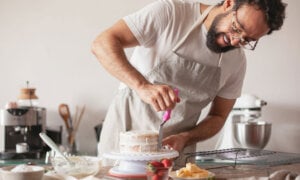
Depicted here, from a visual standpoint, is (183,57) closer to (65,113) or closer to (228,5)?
(228,5)

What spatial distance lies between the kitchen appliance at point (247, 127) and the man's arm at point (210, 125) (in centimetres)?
47

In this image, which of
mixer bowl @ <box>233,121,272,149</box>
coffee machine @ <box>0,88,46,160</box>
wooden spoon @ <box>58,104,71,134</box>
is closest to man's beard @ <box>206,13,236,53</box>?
mixer bowl @ <box>233,121,272,149</box>

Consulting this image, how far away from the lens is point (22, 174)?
1.18 meters

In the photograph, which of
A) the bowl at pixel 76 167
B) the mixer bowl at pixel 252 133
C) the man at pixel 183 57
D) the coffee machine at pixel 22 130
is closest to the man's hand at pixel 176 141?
the man at pixel 183 57

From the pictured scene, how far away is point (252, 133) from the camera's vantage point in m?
2.43

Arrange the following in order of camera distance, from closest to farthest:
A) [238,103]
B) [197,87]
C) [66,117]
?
1. [197,87]
2. [238,103]
3. [66,117]

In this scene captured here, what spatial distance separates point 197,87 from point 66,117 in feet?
4.30

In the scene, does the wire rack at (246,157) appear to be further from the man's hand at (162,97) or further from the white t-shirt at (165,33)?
Result: the white t-shirt at (165,33)

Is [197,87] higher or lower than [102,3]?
lower

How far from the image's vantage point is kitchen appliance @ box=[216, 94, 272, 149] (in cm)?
243

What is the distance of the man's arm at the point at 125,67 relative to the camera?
1.41 meters

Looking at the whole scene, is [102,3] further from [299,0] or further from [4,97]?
[299,0]

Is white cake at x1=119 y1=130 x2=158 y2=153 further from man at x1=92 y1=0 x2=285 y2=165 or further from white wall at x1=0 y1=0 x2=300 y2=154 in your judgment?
white wall at x1=0 y1=0 x2=300 y2=154

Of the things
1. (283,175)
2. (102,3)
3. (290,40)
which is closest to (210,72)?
(283,175)
